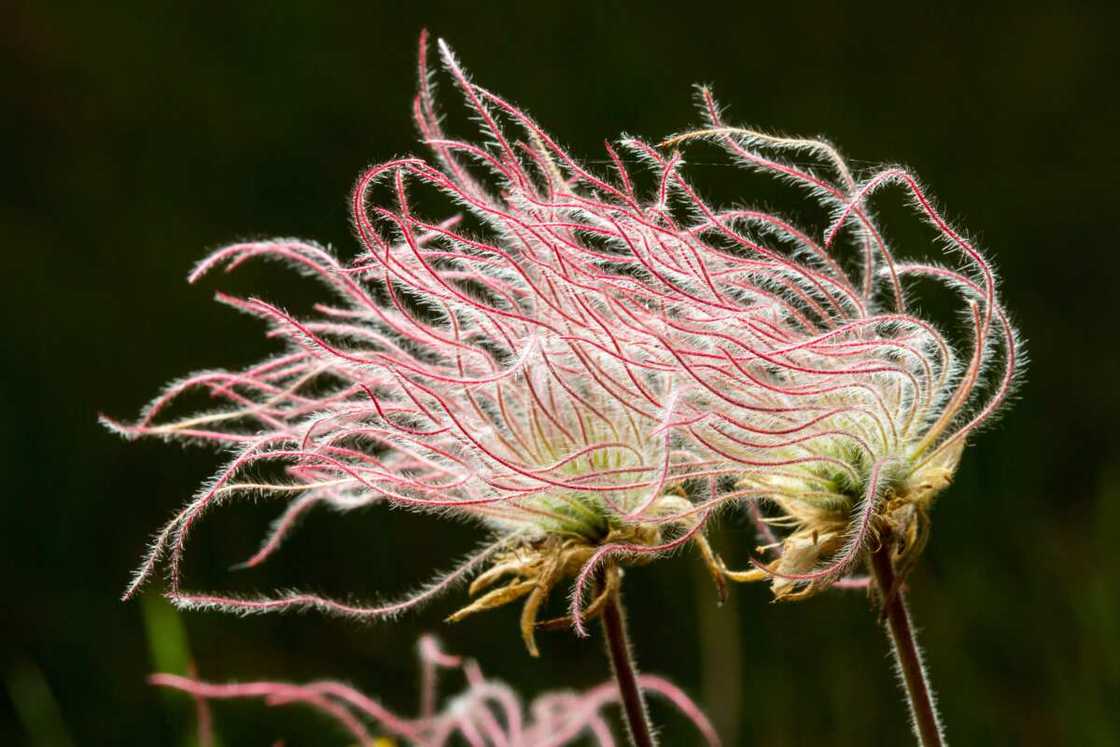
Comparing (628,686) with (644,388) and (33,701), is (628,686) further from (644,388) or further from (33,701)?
(33,701)

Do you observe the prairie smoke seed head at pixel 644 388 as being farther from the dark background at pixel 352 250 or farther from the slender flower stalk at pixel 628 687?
the dark background at pixel 352 250

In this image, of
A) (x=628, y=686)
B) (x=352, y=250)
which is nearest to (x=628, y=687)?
(x=628, y=686)

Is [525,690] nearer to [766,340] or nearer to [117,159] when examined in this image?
[117,159]

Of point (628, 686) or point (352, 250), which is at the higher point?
point (352, 250)

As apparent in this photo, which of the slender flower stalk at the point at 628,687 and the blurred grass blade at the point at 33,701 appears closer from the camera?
the slender flower stalk at the point at 628,687

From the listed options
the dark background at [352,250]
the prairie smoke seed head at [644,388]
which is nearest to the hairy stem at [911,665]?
the prairie smoke seed head at [644,388]

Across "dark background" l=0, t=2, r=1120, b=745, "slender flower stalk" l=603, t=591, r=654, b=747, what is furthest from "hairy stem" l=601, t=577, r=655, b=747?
"dark background" l=0, t=2, r=1120, b=745

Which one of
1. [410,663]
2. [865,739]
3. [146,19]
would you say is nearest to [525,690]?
[410,663]
